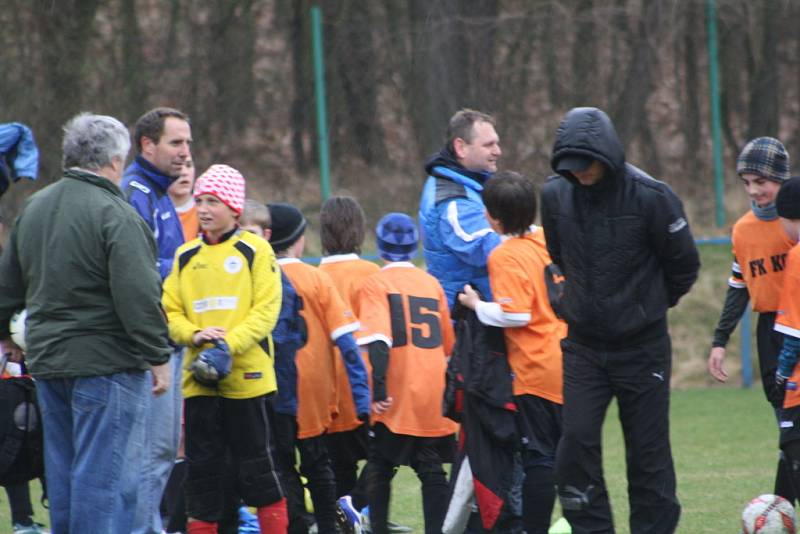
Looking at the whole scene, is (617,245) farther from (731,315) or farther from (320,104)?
(320,104)

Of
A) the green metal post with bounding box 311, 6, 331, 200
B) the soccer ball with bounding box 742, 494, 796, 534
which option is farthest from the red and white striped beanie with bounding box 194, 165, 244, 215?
the green metal post with bounding box 311, 6, 331, 200

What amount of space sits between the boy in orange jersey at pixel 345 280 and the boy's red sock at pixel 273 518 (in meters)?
1.07

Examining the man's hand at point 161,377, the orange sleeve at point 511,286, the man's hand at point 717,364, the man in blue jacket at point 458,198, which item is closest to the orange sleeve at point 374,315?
the man in blue jacket at point 458,198

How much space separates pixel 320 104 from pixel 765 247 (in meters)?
8.57

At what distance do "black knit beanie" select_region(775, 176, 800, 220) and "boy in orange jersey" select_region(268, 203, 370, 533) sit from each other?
214cm

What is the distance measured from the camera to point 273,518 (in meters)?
5.79

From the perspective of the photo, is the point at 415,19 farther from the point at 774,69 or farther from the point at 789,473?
the point at 789,473

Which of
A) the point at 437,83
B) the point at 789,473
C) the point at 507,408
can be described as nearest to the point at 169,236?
the point at 507,408

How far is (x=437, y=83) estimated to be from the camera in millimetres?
15422

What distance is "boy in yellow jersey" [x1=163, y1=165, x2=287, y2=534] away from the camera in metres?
5.70

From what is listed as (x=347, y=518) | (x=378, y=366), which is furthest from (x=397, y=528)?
(x=378, y=366)

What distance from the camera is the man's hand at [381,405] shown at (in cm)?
627

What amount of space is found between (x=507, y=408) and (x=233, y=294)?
1.39m

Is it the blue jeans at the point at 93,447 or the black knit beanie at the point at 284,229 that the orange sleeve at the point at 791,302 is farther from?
the blue jeans at the point at 93,447
